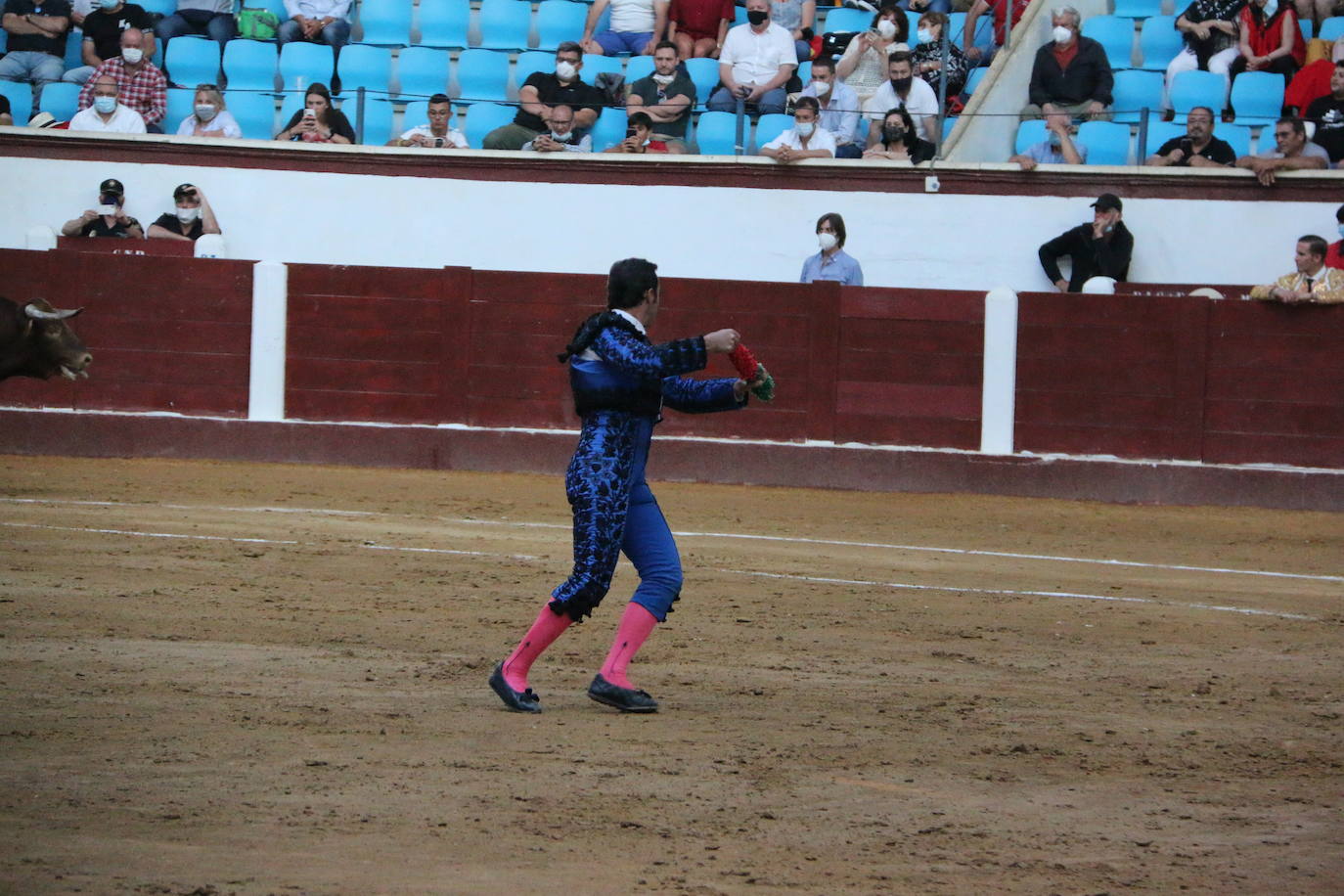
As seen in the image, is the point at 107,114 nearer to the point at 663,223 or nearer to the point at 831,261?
the point at 663,223

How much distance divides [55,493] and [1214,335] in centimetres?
716

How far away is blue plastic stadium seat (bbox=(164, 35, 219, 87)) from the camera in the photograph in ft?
47.1

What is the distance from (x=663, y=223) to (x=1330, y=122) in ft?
15.5

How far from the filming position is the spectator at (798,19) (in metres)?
13.4

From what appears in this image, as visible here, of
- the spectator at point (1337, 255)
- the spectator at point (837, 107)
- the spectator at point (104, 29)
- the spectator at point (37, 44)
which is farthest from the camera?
the spectator at point (37, 44)

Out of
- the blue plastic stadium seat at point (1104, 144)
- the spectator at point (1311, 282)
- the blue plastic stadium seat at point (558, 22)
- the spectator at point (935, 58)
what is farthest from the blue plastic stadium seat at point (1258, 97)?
the blue plastic stadium seat at point (558, 22)

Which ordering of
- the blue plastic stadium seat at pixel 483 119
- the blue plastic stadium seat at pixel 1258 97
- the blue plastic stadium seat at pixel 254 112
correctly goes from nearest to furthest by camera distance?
1. the blue plastic stadium seat at pixel 1258 97
2. the blue plastic stadium seat at pixel 483 119
3. the blue plastic stadium seat at pixel 254 112

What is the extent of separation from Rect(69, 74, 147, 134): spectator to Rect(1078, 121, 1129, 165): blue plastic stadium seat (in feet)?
23.7

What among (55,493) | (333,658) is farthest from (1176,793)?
(55,493)

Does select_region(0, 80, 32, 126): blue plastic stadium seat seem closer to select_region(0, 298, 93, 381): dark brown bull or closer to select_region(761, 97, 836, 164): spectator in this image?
select_region(0, 298, 93, 381): dark brown bull

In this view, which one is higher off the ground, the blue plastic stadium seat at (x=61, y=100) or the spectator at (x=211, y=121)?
the blue plastic stadium seat at (x=61, y=100)

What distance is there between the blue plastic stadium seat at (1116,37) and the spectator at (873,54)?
1.45m

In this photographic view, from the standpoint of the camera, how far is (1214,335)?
11.3m

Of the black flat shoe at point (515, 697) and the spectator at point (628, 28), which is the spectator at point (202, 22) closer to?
the spectator at point (628, 28)
